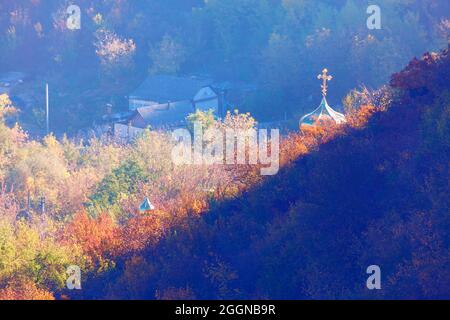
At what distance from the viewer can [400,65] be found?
32.4 m

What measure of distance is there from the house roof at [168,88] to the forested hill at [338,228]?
23.2m

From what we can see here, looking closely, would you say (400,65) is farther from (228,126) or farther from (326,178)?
(326,178)

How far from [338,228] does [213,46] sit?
3256 centimetres

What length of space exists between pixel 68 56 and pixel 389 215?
38162 mm

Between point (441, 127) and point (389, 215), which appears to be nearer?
point (389, 215)

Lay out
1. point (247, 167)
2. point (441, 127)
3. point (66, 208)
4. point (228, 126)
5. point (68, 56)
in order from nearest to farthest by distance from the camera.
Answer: point (441, 127) → point (247, 167) → point (66, 208) → point (228, 126) → point (68, 56)

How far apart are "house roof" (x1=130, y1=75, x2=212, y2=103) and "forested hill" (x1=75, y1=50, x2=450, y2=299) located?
915 inches

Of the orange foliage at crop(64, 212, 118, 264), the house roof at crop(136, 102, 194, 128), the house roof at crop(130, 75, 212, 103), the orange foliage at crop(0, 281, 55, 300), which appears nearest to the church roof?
the orange foliage at crop(64, 212, 118, 264)

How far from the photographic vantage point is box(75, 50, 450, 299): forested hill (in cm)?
1088

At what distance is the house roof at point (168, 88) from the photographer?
37.6 metres

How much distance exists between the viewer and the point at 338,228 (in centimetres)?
1202

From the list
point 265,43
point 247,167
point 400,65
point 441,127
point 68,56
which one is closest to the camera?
point 441,127

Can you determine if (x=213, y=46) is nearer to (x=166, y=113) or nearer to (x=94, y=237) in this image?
(x=166, y=113)

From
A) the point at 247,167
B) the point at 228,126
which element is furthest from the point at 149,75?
the point at 247,167
